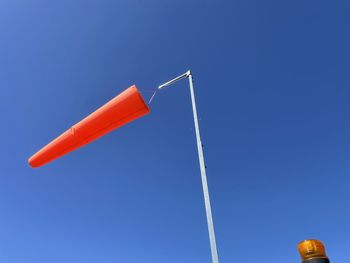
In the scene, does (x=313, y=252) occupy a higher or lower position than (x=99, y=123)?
lower

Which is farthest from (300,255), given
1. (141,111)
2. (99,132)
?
(99,132)

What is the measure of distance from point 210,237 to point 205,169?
4.06ft

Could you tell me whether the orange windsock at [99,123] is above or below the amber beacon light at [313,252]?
above

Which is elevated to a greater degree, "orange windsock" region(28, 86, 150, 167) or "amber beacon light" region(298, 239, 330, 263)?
"orange windsock" region(28, 86, 150, 167)

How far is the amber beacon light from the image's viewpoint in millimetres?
2430

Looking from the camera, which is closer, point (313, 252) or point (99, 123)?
point (313, 252)

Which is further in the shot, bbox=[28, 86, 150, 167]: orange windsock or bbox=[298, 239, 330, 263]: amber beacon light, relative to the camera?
bbox=[28, 86, 150, 167]: orange windsock

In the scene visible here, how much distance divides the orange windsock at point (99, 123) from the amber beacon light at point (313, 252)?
3.94 m

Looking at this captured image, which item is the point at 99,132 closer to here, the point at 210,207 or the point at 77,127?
the point at 77,127

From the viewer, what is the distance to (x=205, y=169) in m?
5.18

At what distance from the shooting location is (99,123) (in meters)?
5.94

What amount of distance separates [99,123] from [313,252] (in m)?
4.61

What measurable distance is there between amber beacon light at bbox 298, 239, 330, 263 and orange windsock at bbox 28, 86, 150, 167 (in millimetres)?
3938

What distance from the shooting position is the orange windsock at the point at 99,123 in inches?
224
